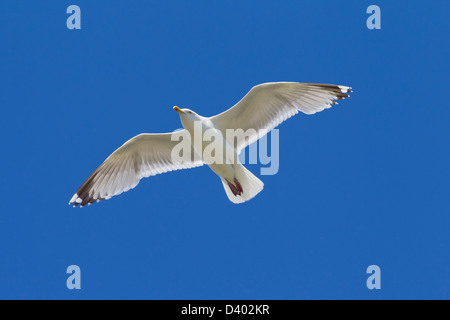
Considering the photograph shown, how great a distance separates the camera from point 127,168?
590cm

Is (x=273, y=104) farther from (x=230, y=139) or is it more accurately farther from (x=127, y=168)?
(x=127, y=168)

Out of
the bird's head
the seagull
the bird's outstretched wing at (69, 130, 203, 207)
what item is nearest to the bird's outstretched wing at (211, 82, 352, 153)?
the seagull

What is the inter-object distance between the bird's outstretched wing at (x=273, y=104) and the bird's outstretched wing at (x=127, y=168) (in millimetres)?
559

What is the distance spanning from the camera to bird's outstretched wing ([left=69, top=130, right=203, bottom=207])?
5836mm

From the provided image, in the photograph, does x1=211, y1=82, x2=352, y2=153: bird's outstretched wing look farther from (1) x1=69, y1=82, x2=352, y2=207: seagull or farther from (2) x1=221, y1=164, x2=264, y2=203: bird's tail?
(2) x1=221, y1=164, x2=264, y2=203: bird's tail

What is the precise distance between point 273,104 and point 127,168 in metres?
1.52

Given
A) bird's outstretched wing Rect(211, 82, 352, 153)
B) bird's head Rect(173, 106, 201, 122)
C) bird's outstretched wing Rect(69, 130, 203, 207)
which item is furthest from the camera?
bird's outstretched wing Rect(69, 130, 203, 207)

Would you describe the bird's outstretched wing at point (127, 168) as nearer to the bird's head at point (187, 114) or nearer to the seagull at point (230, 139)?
the seagull at point (230, 139)

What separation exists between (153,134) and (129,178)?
0.53 m

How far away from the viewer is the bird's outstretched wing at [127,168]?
5.84m

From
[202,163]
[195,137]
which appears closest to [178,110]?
[195,137]

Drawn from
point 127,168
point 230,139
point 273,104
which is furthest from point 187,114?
point 127,168

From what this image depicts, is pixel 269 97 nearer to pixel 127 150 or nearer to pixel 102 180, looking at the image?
pixel 127 150

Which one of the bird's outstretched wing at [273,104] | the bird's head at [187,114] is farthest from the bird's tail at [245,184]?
the bird's head at [187,114]
